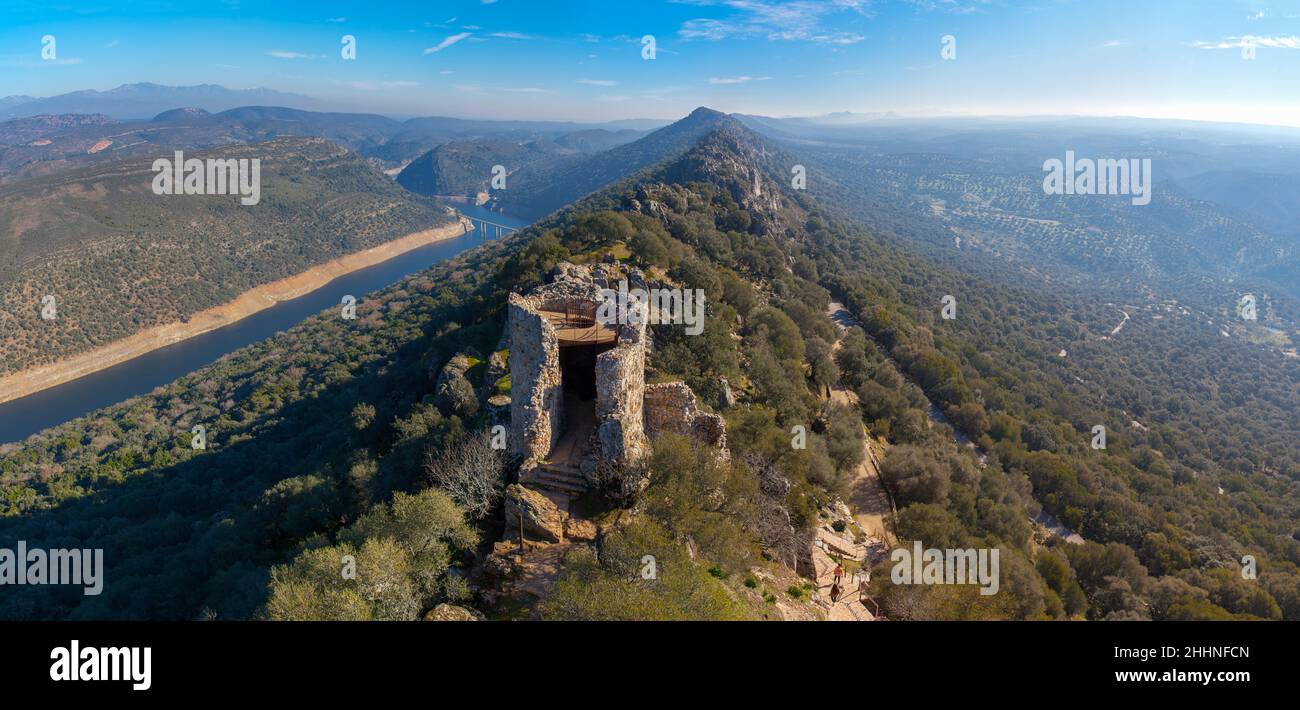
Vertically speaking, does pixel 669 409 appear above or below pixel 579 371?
below

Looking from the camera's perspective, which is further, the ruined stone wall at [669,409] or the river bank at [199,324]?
the river bank at [199,324]

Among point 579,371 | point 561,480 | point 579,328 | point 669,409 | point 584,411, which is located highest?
point 579,328

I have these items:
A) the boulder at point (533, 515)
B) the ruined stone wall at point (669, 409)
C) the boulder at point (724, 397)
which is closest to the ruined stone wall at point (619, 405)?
the ruined stone wall at point (669, 409)

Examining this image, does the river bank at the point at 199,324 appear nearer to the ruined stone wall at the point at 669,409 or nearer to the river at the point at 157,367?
the river at the point at 157,367

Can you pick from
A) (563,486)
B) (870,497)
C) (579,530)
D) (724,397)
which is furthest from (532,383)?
(870,497)

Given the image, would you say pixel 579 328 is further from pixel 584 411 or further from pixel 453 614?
pixel 453 614
